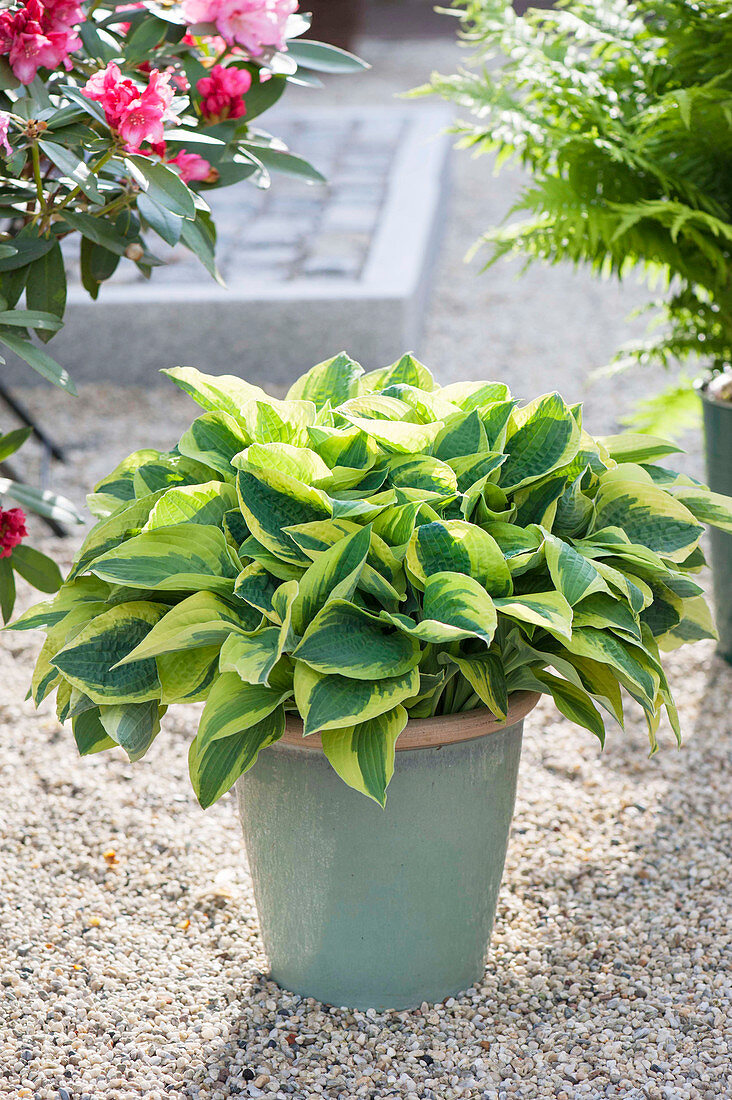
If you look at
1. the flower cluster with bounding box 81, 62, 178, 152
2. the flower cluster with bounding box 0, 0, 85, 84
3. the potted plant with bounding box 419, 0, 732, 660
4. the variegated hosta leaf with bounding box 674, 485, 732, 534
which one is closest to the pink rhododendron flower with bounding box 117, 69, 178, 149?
the flower cluster with bounding box 81, 62, 178, 152

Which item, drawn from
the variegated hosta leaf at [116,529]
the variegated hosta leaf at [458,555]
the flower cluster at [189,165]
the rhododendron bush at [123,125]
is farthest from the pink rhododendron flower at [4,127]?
the variegated hosta leaf at [458,555]

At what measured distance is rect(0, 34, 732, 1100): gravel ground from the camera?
49.9 inches

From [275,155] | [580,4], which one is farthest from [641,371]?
[275,155]

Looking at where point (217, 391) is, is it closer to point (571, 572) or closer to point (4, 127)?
point (4, 127)

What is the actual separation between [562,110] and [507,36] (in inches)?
8.0

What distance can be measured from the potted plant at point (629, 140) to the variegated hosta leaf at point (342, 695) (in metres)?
1.10

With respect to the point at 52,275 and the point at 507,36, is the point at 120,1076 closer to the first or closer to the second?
the point at 52,275

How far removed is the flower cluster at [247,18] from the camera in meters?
1.37

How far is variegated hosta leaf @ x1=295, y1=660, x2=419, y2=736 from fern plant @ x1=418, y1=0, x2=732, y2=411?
1101mm

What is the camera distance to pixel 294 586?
1067 millimetres

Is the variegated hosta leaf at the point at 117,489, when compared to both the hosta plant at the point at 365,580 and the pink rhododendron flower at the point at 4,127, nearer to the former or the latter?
the hosta plant at the point at 365,580

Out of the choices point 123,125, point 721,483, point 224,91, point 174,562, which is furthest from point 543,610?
point 721,483

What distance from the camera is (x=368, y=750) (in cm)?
106

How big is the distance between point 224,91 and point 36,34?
0.28 metres
